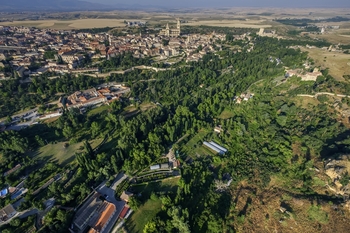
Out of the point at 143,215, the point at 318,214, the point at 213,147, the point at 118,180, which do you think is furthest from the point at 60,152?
the point at 318,214

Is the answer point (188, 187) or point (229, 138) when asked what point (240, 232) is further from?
point (229, 138)

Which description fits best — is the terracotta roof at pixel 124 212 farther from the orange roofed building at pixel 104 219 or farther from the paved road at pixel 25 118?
the paved road at pixel 25 118

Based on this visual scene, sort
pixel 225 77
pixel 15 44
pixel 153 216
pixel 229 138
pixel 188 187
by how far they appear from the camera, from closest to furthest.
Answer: pixel 153 216 → pixel 188 187 → pixel 229 138 → pixel 225 77 → pixel 15 44

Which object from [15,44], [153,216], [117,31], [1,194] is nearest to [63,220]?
[153,216]

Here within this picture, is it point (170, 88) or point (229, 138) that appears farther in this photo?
point (170, 88)

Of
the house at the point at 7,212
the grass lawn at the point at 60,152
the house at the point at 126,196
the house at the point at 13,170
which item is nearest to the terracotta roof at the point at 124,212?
the house at the point at 126,196

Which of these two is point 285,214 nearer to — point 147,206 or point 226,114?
point 147,206
